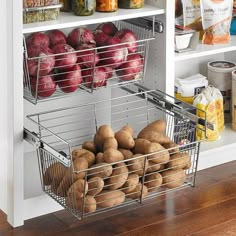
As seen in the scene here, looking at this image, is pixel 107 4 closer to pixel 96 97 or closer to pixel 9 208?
pixel 96 97

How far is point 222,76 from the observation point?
3369mm

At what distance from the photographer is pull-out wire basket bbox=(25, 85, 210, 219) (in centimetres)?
262

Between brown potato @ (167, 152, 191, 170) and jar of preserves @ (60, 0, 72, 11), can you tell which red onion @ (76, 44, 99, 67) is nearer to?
jar of preserves @ (60, 0, 72, 11)

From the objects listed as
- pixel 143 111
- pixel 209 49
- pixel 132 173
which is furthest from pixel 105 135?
pixel 209 49

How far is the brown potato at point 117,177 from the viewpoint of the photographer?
8.68 ft

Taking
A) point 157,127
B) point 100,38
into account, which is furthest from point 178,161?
point 100,38

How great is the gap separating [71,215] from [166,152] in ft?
1.30

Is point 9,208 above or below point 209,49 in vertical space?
below

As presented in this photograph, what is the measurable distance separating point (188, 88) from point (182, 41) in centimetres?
24

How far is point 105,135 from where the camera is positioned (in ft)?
9.09

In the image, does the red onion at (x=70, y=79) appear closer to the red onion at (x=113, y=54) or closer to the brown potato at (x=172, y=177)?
the red onion at (x=113, y=54)

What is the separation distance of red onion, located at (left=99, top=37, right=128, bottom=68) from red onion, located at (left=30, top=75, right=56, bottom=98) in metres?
0.21

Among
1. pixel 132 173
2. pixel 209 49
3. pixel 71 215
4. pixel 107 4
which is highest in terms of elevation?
pixel 107 4

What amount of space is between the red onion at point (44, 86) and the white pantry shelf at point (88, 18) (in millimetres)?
176
